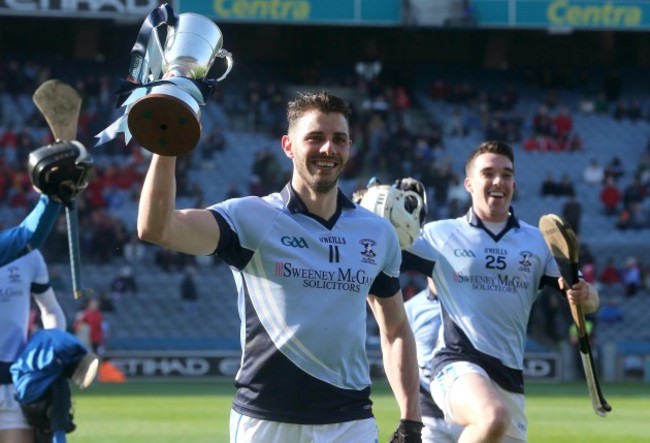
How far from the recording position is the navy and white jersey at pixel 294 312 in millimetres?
5691

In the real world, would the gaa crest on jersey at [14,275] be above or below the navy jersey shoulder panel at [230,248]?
above

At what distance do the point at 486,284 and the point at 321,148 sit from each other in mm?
2993

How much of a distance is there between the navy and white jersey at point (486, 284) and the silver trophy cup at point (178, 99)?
3.63m

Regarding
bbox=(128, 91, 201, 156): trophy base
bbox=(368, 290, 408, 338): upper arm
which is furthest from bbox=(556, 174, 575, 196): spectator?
bbox=(128, 91, 201, 156): trophy base

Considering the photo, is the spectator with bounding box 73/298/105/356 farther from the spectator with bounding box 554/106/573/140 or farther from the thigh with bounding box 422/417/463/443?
the thigh with bounding box 422/417/463/443

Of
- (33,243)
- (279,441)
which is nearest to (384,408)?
(33,243)

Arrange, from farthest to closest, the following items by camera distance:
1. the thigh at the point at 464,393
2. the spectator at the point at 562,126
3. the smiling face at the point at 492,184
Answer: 1. the spectator at the point at 562,126
2. the smiling face at the point at 492,184
3. the thigh at the point at 464,393

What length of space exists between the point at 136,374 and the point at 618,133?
638 inches

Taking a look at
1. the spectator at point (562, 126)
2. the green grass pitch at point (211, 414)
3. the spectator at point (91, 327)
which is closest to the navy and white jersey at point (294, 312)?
the green grass pitch at point (211, 414)

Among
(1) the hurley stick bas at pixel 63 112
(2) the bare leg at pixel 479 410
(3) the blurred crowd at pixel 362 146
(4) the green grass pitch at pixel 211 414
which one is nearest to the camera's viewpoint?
(1) the hurley stick bas at pixel 63 112

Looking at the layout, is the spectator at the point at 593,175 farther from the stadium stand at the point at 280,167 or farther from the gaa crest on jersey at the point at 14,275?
the gaa crest on jersey at the point at 14,275

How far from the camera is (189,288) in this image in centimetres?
2888

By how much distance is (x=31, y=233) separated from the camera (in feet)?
24.2

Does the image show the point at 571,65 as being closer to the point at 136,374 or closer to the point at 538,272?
the point at 136,374
